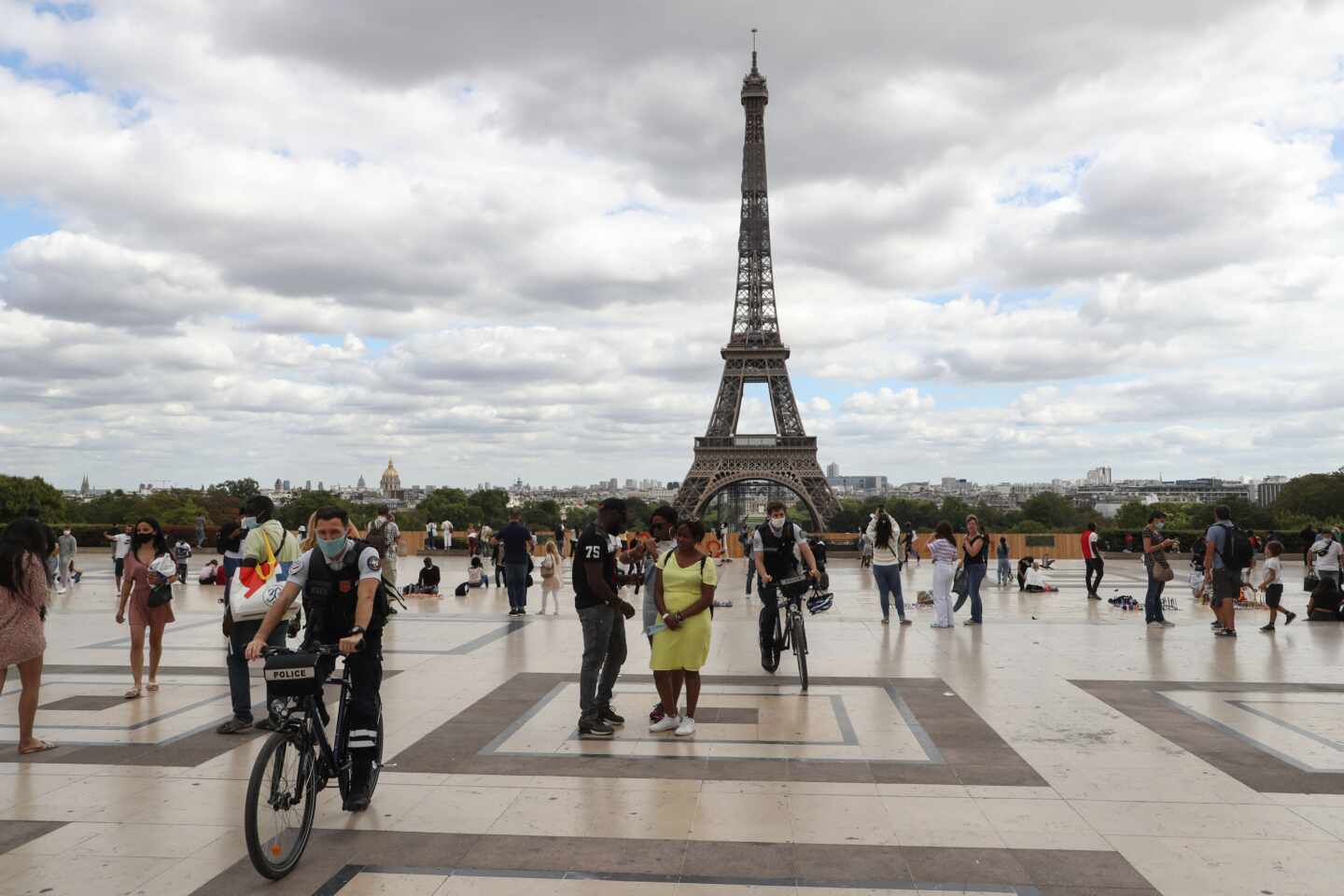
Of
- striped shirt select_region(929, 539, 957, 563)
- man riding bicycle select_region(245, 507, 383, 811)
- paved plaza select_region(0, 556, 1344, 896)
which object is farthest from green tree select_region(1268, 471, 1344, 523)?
man riding bicycle select_region(245, 507, 383, 811)

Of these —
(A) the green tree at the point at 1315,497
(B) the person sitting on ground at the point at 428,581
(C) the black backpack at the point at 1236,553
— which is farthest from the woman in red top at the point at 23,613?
(A) the green tree at the point at 1315,497

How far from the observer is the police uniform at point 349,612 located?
5473 mm

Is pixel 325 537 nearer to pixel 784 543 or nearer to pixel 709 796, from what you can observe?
pixel 709 796

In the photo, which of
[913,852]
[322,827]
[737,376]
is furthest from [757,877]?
[737,376]

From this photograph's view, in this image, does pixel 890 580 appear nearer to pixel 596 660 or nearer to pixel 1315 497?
pixel 596 660

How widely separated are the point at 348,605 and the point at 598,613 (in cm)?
227

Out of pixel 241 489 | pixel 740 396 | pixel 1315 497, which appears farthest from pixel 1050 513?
pixel 241 489

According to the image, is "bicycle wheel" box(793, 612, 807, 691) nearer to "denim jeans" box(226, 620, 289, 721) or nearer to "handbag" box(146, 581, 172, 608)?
"denim jeans" box(226, 620, 289, 721)

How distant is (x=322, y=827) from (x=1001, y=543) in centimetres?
1872

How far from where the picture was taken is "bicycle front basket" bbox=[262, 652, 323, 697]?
4.81 metres

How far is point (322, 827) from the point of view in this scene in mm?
5312

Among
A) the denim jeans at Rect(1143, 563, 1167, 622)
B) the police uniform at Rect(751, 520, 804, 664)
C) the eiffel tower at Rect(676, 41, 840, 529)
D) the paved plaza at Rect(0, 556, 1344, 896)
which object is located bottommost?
the paved plaza at Rect(0, 556, 1344, 896)

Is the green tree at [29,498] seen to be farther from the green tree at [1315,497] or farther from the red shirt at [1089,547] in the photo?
the green tree at [1315,497]

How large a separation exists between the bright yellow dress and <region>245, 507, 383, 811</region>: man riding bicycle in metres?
2.32
